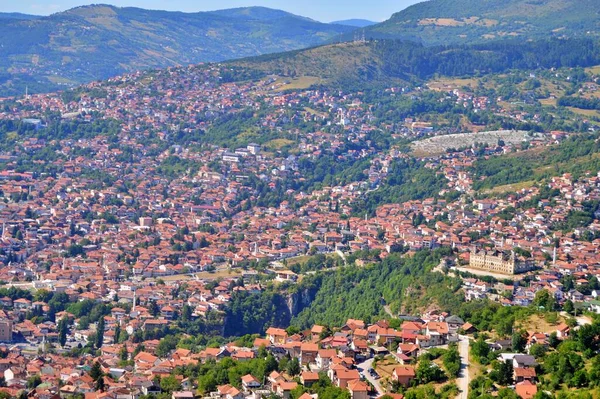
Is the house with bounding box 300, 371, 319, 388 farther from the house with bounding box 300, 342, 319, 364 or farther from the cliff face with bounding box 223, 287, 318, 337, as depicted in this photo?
the cliff face with bounding box 223, 287, 318, 337

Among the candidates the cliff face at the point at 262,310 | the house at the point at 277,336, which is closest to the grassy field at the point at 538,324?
the house at the point at 277,336

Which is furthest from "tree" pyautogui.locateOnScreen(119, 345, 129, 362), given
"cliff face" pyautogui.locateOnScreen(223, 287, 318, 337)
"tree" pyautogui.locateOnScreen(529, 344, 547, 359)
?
"tree" pyautogui.locateOnScreen(529, 344, 547, 359)

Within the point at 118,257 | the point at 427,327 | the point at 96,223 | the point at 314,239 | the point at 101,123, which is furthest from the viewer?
the point at 101,123

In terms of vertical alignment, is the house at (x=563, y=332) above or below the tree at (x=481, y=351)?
above

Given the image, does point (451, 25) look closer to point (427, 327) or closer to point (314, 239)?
point (314, 239)

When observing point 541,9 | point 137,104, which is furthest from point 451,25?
point 137,104

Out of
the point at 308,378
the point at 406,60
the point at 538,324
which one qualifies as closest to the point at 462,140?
the point at 406,60

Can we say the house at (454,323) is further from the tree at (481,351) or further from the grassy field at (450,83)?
the grassy field at (450,83)
